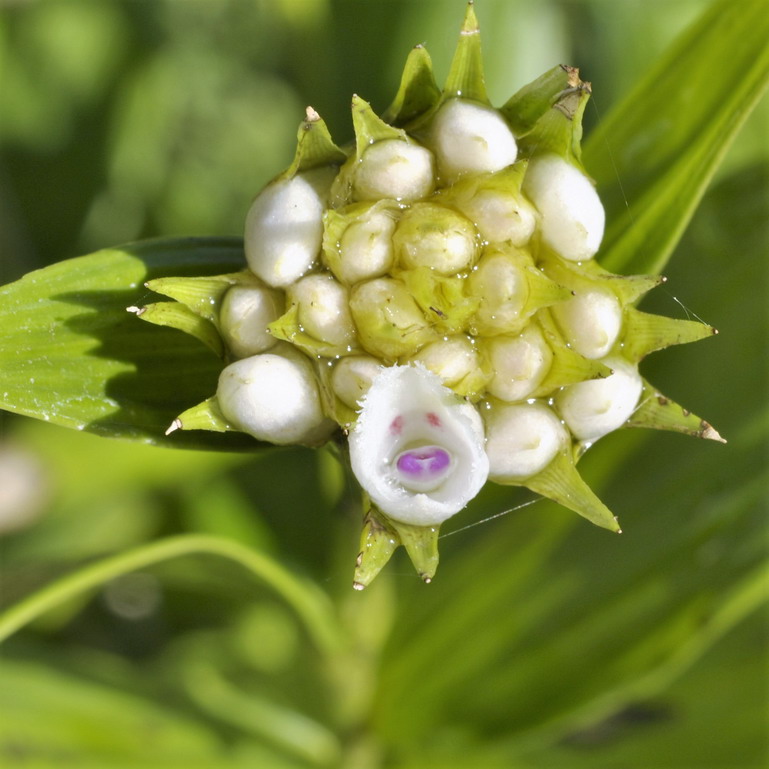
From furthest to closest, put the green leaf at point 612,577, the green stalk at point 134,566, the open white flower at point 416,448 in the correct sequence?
the green leaf at point 612,577
the green stalk at point 134,566
the open white flower at point 416,448

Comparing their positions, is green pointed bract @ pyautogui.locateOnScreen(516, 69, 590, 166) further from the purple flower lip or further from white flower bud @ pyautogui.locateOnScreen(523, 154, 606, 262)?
the purple flower lip

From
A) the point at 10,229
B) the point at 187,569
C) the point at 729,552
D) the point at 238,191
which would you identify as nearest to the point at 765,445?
the point at 729,552

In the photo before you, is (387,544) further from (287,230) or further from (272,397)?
(287,230)

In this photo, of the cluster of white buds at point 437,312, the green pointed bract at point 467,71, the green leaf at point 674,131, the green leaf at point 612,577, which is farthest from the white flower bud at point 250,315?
the green leaf at point 612,577

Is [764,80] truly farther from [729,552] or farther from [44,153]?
[44,153]

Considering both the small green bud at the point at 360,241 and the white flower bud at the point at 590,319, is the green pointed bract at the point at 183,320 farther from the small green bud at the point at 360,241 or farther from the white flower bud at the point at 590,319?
the white flower bud at the point at 590,319
